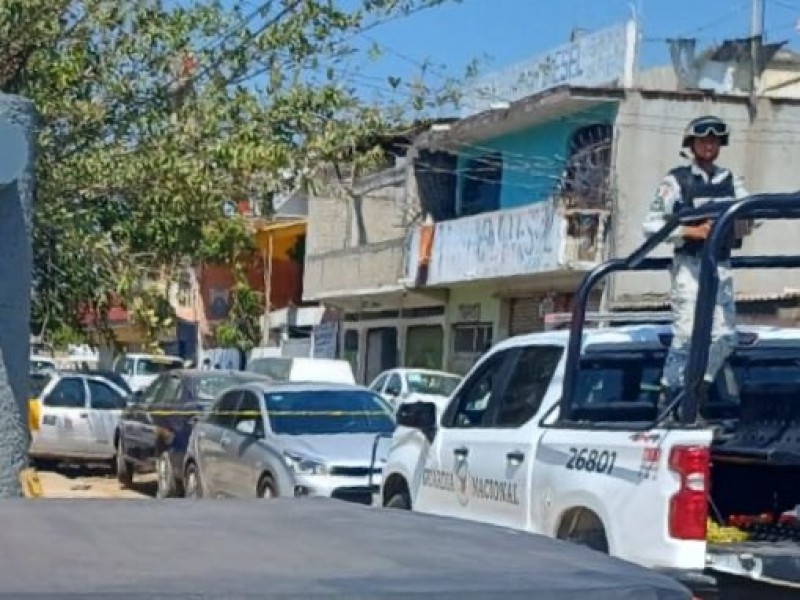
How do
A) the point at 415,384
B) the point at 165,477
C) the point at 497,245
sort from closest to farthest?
the point at 165,477, the point at 415,384, the point at 497,245

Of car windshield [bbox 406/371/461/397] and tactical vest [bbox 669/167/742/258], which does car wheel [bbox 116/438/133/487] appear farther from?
tactical vest [bbox 669/167/742/258]

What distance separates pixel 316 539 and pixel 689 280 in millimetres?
5438

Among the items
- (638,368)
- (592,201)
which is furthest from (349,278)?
(638,368)

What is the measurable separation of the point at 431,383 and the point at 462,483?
18847mm

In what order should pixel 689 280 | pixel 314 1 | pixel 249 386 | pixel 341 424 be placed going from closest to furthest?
pixel 689 280
pixel 314 1
pixel 341 424
pixel 249 386

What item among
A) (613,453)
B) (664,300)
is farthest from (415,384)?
(613,453)

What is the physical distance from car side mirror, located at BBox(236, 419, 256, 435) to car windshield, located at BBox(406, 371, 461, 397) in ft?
36.3

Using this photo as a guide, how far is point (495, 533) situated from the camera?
10.2 feet

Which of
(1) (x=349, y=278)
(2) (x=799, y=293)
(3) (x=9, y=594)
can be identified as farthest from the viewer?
(1) (x=349, y=278)

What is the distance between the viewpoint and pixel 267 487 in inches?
621

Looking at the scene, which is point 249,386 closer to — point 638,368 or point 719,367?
point 638,368

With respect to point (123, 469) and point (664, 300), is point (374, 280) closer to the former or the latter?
point (664, 300)

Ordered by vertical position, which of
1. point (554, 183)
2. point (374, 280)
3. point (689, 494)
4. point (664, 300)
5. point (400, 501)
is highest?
point (554, 183)

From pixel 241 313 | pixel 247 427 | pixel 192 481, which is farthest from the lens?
pixel 192 481
